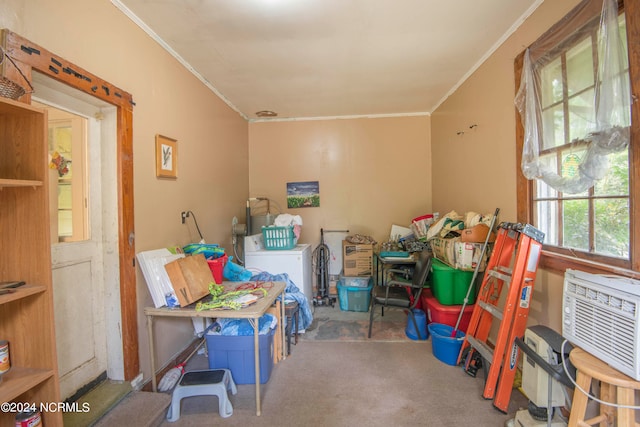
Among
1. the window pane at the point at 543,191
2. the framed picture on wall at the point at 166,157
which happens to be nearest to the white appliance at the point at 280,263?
the framed picture on wall at the point at 166,157

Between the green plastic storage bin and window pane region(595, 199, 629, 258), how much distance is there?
1.12 metres

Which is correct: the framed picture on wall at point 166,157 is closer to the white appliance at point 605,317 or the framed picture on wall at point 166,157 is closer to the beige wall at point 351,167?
the beige wall at point 351,167

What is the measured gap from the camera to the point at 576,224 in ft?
5.31

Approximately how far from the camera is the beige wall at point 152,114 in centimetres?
137

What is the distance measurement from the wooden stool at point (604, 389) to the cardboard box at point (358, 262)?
2.43 metres

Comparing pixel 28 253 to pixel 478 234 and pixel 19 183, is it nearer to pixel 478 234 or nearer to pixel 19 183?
pixel 19 183

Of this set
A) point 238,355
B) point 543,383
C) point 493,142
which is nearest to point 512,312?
point 543,383

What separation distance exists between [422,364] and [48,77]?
121 inches

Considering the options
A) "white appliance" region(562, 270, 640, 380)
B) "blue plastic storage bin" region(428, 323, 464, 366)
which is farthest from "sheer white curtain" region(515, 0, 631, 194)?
"blue plastic storage bin" region(428, 323, 464, 366)

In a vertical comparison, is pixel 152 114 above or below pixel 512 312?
above

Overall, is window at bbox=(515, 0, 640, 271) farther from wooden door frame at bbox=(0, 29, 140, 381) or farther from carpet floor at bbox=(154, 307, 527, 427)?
wooden door frame at bbox=(0, 29, 140, 381)

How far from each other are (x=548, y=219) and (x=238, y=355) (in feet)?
7.84

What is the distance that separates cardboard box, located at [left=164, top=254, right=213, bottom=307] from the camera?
178 cm

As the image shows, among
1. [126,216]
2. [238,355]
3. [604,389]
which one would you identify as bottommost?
[238,355]
